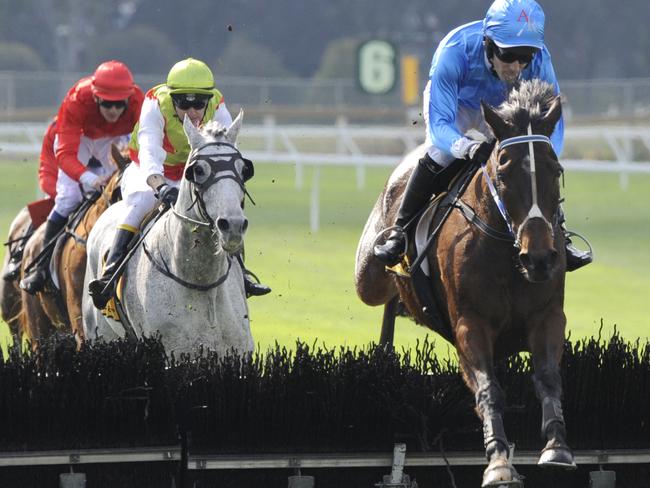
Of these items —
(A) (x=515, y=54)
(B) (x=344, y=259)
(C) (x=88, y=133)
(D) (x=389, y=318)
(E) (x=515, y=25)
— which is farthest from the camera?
(B) (x=344, y=259)

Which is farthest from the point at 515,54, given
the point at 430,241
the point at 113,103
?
the point at 113,103

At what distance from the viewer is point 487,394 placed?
5449 millimetres

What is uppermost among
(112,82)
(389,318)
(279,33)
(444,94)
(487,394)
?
(279,33)

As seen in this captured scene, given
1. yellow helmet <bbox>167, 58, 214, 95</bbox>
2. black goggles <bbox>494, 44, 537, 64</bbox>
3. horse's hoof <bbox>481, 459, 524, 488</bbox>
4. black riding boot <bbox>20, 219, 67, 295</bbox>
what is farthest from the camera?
black riding boot <bbox>20, 219, 67, 295</bbox>

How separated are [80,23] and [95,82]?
123 feet

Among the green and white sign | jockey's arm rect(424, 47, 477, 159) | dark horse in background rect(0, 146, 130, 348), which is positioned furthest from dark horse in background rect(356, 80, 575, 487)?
the green and white sign

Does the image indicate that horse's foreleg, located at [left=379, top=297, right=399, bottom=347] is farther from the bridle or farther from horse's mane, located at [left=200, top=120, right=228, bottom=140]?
horse's mane, located at [left=200, top=120, right=228, bottom=140]

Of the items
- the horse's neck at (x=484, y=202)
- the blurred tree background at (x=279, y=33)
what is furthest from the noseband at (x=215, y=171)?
the blurred tree background at (x=279, y=33)

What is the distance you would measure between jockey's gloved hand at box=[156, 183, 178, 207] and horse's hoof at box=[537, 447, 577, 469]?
2451 millimetres

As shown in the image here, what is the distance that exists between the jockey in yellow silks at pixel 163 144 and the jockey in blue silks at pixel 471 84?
4.01ft

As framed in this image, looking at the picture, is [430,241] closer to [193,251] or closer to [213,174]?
[213,174]

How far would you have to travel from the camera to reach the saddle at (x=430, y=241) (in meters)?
6.09

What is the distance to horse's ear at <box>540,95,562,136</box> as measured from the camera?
5500 millimetres

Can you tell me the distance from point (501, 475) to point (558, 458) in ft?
0.71
